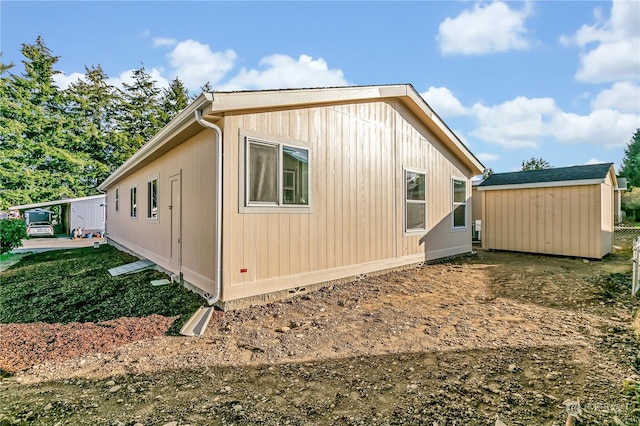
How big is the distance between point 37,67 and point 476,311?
30.2 m

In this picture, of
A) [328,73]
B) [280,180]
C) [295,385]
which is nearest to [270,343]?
[295,385]

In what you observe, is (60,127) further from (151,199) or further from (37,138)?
(151,199)

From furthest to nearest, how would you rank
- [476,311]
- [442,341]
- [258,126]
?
1. [258,126]
2. [476,311]
3. [442,341]

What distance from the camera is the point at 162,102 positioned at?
2859cm

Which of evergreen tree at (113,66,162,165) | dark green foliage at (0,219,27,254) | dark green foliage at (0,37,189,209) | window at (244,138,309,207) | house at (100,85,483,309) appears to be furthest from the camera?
evergreen tree at (113,66,162,165)

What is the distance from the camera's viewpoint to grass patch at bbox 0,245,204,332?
4.32m

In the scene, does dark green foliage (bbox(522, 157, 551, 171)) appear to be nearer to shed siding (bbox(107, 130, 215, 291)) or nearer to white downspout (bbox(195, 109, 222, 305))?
shed siding (bbox(107, 130, 215, 291))

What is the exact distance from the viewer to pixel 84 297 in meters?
5.16

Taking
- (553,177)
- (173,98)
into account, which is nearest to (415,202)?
(553,177)

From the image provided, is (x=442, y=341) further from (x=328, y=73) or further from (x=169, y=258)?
(x=328, y=73)

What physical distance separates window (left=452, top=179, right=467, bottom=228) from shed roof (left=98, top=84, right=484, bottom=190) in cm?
81

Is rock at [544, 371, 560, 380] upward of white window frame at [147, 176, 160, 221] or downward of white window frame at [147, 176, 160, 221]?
downward

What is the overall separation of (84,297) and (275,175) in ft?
12.2

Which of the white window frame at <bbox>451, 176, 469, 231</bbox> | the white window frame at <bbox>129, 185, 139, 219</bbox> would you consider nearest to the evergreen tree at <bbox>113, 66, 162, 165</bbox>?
the white window frame at <bbox>129, 185, 139, 219</bbox>
